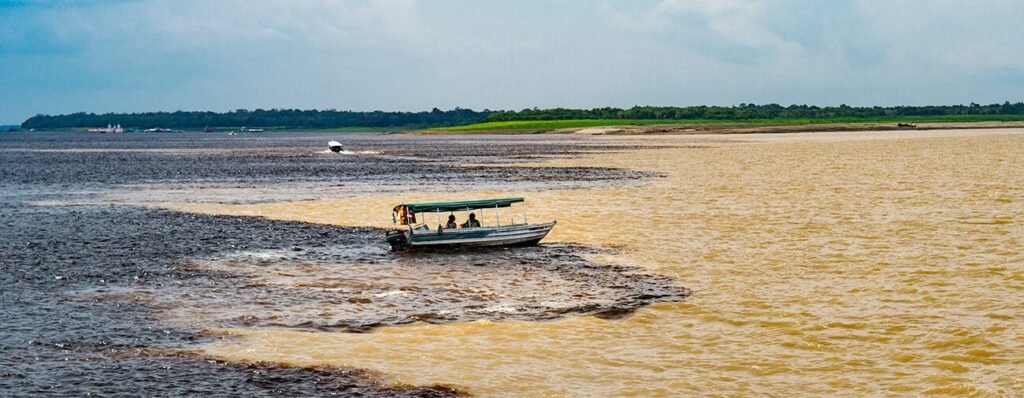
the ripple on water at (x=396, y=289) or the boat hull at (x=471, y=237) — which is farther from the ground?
the boat hull at (x=471, y=237)

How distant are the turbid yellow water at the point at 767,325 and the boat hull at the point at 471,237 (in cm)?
247

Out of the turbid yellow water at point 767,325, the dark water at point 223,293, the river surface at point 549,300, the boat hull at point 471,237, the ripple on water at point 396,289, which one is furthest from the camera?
the boat hull at point 471,237

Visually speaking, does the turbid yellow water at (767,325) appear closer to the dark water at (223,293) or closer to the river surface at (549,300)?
the river surface at (549,300)

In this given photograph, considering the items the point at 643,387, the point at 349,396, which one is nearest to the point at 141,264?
the point at 349,396

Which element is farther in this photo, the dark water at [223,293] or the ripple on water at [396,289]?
the ripple on water at [396,289]

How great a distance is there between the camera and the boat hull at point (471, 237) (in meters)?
37.2

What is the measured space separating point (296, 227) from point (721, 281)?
22.4 metres

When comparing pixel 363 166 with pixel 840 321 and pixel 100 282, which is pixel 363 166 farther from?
pixel 840 321

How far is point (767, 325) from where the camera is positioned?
78.4 ft

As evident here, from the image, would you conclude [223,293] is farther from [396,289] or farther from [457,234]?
[457,234]

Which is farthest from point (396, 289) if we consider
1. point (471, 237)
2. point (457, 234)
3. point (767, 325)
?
point (767, 325)

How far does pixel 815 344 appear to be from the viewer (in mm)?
21953

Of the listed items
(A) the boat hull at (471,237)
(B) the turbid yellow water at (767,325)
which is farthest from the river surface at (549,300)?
(A) the boat hull at (471,237)

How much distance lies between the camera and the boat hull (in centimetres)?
3725
